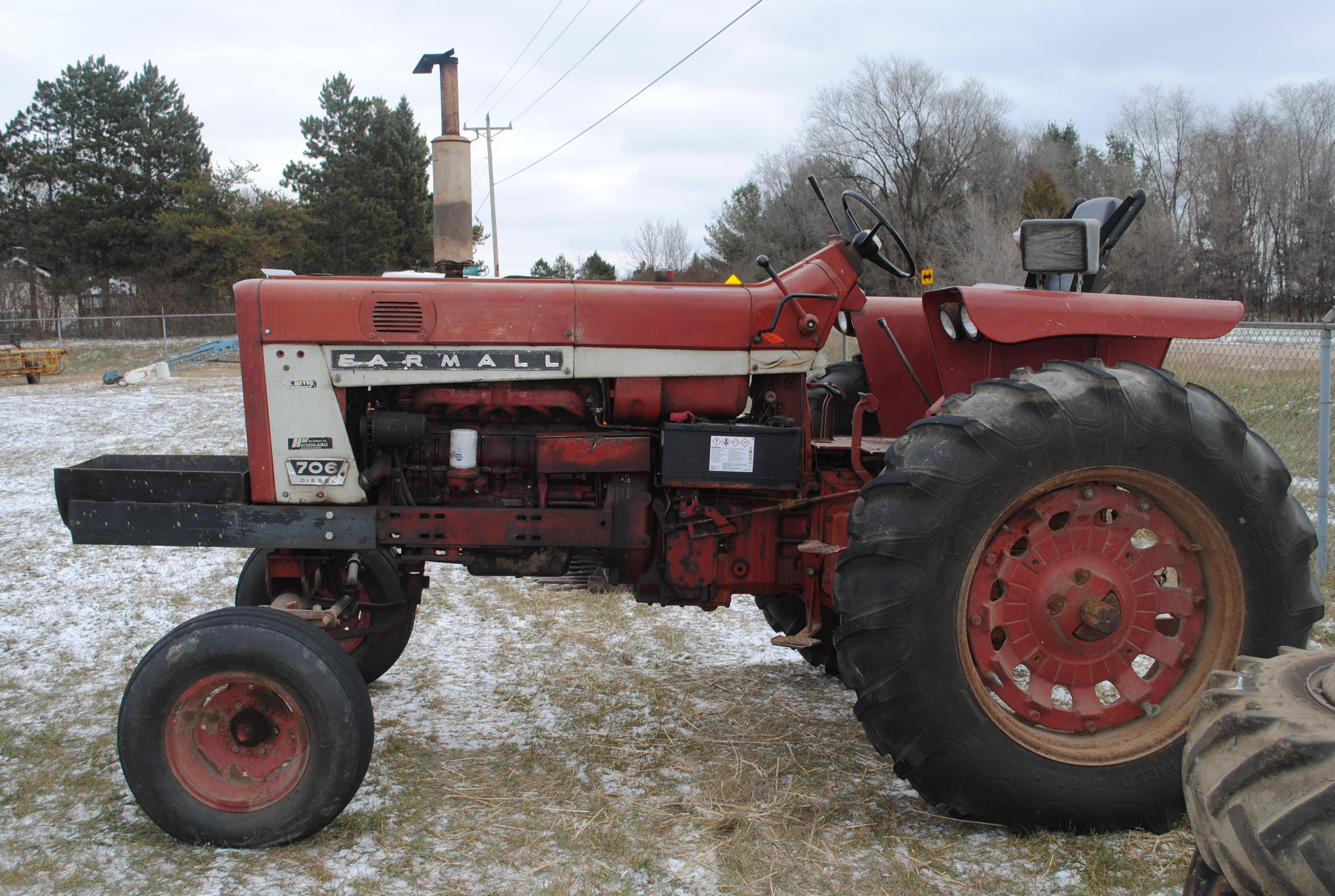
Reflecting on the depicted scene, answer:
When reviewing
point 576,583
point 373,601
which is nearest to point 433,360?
point 373,601

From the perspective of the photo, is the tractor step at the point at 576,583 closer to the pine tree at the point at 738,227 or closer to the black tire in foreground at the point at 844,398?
the black tire in foreground at the point at 844,398

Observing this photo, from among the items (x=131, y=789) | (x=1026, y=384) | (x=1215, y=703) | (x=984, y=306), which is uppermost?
(x=984, y=306)

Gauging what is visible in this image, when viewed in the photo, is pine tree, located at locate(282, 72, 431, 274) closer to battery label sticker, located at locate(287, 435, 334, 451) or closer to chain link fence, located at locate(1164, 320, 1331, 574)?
chain link fence, located at locate(1164, 320, 1331, 574)

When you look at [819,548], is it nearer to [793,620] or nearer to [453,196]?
[793,620]

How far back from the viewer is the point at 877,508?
2.94m

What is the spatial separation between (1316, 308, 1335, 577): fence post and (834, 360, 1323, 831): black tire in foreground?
9.58 ft

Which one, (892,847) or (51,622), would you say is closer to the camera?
(892,847)

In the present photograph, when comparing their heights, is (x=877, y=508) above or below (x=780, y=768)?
above

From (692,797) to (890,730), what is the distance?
769 millimetres

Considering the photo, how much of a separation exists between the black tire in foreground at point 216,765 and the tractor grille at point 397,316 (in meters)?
1.03

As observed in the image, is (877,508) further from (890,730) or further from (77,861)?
(77,861)

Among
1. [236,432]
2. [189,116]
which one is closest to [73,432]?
[236,432]

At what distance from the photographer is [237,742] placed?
3.10 m

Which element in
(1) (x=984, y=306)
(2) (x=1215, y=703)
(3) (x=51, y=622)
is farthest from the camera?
(3) (x=51, y=622)
